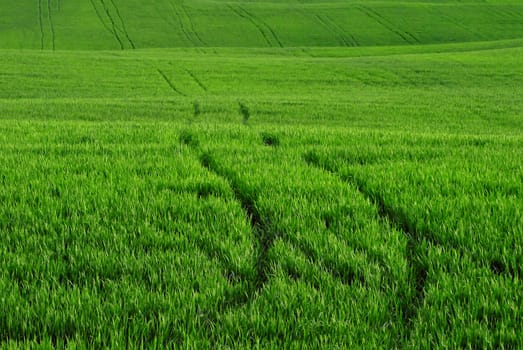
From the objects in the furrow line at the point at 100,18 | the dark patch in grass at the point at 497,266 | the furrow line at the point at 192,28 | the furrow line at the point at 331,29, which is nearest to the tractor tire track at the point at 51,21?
the furrow line at the point at 100,18

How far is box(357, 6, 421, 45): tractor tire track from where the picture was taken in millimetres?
60156

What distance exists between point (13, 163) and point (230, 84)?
932 inches

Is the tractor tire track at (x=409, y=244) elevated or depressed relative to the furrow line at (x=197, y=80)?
elevated

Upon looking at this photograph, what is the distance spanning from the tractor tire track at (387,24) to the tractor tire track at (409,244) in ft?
196

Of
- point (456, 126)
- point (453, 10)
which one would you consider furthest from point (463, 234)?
point (453, 10)

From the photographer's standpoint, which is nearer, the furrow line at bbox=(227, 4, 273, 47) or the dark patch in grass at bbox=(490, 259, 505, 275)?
the dark patch in grass at bbox=(490, 259, 505, 275)

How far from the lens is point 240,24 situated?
Answer: 62.8 metres

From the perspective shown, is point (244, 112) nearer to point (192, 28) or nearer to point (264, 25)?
point (192, 28)

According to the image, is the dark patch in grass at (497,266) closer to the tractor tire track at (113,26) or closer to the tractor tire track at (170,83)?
the tractor tire track at (170,83)

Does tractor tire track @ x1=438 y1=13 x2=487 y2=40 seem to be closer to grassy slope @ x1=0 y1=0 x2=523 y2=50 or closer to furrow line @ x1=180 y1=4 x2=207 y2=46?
grassy slope @ x1=0 y1=0 x2=523 y2=50

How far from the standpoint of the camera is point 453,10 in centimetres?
7131

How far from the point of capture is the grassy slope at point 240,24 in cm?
5550

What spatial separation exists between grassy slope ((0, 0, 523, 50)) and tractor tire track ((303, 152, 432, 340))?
52380mm

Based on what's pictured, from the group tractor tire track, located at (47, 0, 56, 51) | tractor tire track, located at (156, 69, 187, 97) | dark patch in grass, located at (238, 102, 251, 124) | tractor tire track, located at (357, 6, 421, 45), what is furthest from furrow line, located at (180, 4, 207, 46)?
dark patch in grass, located at (238, 102, 251, 124)
